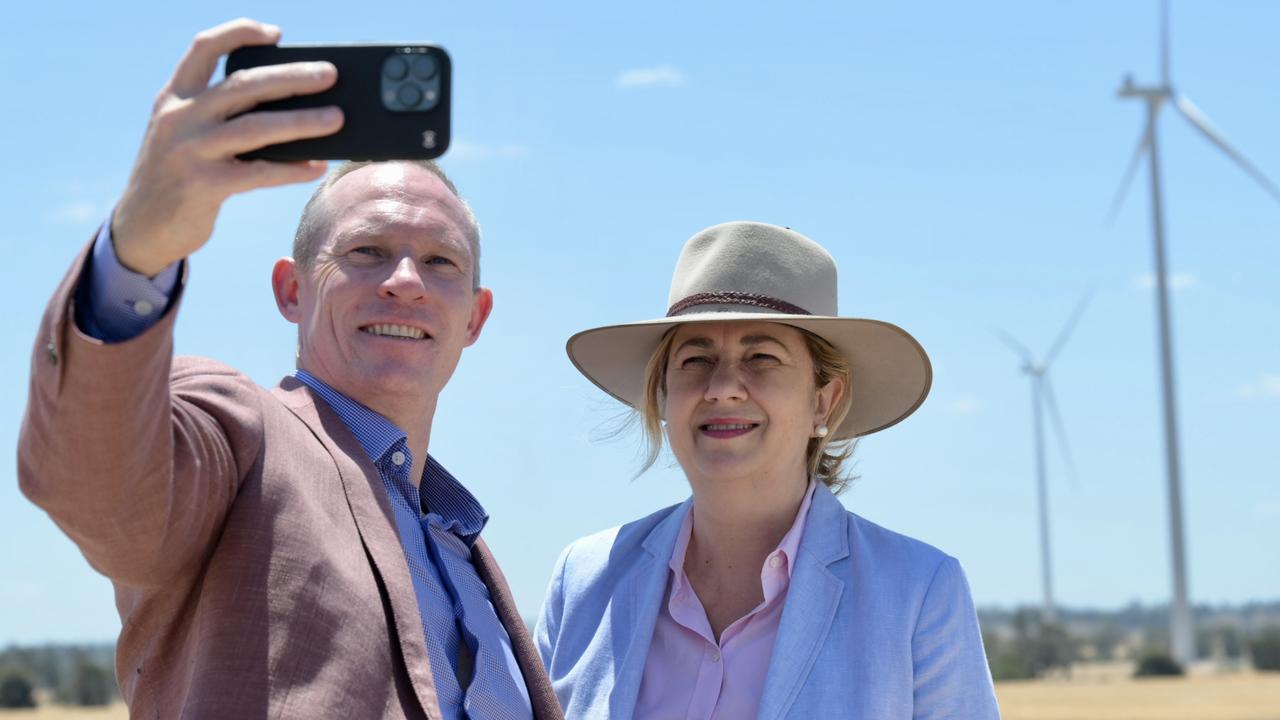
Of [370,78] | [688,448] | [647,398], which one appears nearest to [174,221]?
[370,78]

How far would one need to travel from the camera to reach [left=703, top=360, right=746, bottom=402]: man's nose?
20.0 feet

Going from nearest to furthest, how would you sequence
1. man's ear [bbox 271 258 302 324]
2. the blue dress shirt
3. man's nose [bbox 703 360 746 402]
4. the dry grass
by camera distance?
the blue dress shirt → man's ear [bbox 271 258 302 324] → man's nose [bbox 703 360 746 402] → the dry grass

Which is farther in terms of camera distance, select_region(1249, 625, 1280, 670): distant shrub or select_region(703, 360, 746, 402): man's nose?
select_region(1249, 625, 1280, 670): distant shrub

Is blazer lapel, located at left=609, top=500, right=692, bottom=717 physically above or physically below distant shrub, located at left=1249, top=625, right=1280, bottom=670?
above

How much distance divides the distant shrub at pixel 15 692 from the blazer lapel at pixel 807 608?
55141 mm

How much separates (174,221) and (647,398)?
14.1 ft

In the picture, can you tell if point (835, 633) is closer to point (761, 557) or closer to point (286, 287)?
point (761, 557)

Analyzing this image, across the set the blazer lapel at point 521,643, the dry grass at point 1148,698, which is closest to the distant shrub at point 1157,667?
the dry grass at point 1148,698

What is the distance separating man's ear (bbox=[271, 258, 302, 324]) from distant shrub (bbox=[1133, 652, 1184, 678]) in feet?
185

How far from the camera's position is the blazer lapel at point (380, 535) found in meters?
3.71

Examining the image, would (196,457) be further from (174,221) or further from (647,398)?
(647,398)

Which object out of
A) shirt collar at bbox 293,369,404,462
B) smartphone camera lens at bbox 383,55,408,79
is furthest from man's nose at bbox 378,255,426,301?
smartphone camera lens at bbox 383,55,408,79

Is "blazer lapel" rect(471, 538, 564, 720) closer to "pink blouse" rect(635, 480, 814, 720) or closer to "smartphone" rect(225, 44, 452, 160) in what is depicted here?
"pink blouse" rect(635, 480, 814, 720)

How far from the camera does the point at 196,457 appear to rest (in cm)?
325
